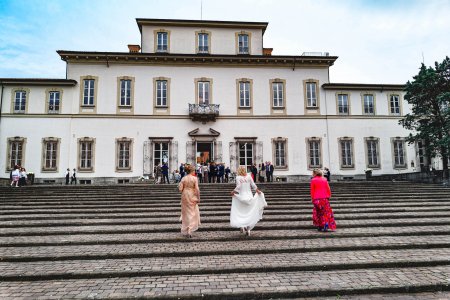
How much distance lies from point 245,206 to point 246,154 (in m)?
16.3

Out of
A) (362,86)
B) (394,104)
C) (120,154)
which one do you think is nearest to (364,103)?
(362,86)

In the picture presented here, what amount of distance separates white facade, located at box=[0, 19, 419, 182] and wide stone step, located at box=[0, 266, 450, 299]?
18306 mm

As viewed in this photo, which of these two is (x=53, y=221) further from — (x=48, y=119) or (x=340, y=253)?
(x=48, y=119)

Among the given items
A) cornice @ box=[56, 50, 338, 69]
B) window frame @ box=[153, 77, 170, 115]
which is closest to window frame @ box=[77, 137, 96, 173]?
window frame @ box=[153, 77, 170, 115]

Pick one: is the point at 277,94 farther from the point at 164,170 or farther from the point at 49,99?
the point at 49,99

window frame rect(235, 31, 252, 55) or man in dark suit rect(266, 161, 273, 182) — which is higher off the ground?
window frame rect(235, 31, 252, 55)

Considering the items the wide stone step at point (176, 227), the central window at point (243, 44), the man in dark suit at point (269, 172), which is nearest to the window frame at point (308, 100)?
the central window at point (243, 44)

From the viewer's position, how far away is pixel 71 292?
16.8ft

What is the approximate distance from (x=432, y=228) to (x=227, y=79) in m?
18.7

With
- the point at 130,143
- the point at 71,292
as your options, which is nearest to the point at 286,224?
the point at 71,292

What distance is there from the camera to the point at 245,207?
848 centimetres

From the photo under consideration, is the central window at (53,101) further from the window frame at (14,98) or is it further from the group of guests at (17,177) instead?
the group of guests at (17,177)

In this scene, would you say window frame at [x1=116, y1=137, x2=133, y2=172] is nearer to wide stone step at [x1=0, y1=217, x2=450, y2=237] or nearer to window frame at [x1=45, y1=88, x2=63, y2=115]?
window frame at [x1=45, y1=88, x2=63, y2=115]

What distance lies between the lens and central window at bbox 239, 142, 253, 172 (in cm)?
2455
